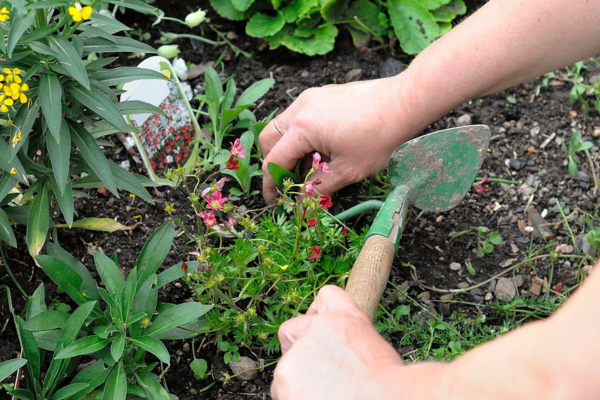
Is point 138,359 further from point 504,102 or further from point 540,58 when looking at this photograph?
point 504,102

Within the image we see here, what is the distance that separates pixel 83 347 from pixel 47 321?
16 cm

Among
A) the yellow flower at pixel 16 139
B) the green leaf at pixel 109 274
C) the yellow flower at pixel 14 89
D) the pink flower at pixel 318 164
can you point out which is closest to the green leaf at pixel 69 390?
the green leaf at pixel 109 274

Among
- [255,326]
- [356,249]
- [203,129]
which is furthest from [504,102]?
[255,326]

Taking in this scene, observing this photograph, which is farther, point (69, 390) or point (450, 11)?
point (450, 11)

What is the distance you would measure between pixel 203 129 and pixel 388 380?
1535mm

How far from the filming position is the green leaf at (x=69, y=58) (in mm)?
1192

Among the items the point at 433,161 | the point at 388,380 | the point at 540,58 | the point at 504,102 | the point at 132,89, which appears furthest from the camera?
the point at 504,102

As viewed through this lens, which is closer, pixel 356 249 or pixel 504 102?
pixel 356 249

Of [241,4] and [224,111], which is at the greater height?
[241,4]

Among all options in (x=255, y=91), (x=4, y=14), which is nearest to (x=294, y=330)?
(x=4, y=14)

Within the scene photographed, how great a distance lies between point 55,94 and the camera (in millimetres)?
1263

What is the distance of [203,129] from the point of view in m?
2.29

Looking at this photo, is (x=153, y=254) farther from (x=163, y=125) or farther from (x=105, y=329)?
(x=163, y=125)

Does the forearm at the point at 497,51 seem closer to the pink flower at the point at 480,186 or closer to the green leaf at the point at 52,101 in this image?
the pink flower at the point at 480,186
